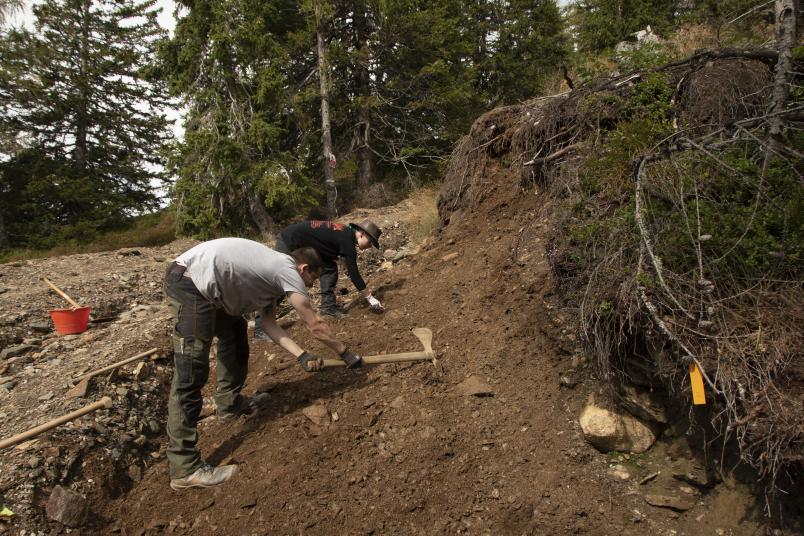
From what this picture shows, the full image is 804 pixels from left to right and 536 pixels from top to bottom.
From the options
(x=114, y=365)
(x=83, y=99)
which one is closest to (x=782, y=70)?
(x=114, y=365)

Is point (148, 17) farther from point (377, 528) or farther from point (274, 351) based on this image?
point (377, 528)

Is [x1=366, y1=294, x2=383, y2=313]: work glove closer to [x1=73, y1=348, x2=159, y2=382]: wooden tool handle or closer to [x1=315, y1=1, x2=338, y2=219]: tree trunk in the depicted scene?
[x1=73, y1=348, x2=159, y2=382]: wooden tool handle

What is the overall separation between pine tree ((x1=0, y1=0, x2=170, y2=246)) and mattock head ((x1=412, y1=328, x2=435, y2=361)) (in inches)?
421

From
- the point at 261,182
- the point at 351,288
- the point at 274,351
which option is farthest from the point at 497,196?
the point at 261,182

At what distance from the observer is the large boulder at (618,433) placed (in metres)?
2.99

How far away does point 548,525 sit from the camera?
2672 millimetres

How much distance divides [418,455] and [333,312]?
2.61 m

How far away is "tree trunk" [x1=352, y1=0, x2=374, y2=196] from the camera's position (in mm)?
12867

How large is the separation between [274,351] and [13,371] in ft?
8.48

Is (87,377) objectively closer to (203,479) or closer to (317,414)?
(203,479)

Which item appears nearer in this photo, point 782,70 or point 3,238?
point 782,70

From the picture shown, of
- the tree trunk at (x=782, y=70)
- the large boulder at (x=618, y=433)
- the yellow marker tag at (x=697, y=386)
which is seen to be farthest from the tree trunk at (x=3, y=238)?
the tree trunk at (x=782, y=70)

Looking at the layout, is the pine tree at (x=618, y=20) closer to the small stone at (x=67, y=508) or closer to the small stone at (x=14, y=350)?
the small stone at (x=14, y=350)

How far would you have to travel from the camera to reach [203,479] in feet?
10.2
